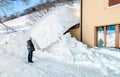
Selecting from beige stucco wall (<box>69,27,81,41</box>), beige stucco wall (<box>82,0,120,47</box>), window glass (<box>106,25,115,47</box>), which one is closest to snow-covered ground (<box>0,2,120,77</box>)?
window glass (<box>106,25,115,47</box>)

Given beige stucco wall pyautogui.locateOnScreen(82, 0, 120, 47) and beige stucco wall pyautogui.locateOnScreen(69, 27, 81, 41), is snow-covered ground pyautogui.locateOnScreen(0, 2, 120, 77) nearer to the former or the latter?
beige stucco wall pyautogui.locateOnScreen(82, 0, 120, 47)

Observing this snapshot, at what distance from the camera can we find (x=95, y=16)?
15.1 m

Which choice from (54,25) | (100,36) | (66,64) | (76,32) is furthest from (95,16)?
(66,64)

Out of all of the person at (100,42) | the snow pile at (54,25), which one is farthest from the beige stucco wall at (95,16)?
the snow pile at (54,25)

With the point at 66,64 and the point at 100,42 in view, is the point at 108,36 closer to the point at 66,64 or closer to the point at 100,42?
the point at 100,42

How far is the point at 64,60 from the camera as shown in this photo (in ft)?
38.1

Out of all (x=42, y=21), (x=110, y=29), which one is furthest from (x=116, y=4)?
(x=42, y=21)

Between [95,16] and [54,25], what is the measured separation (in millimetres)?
3104

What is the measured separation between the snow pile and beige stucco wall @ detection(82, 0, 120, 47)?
3.85ft

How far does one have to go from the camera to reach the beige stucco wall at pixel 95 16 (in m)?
13.3

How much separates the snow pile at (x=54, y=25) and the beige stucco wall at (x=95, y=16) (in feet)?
3.85

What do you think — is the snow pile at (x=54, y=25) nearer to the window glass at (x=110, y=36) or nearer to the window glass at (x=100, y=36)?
the window glass at (x=100, y=36)

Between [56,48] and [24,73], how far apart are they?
6392mm

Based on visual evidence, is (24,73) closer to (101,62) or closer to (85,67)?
(85,67)
